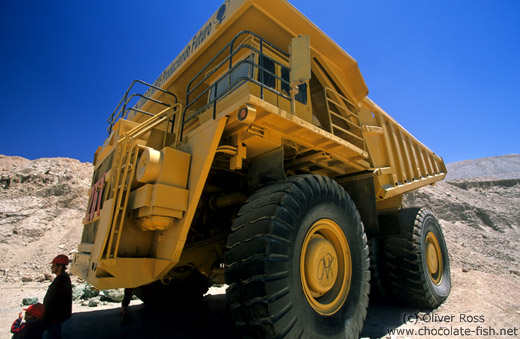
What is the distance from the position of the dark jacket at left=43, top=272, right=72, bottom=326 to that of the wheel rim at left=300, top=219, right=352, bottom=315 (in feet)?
9.22

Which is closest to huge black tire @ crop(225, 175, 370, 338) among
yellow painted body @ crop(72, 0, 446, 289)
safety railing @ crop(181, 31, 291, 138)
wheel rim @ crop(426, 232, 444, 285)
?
yellow painted body @ crop(72, 0, 446, 289)

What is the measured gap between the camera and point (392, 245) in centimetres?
520

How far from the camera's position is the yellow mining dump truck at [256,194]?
243 centimetres

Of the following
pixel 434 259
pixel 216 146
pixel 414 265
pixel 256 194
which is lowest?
pixel 414 265

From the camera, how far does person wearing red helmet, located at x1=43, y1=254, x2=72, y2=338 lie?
3133 millimetres

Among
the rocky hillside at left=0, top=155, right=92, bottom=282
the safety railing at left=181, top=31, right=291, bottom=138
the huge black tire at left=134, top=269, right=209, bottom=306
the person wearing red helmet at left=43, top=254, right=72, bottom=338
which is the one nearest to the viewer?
the safety railing at left=181, top=31, right=291, bottom=138

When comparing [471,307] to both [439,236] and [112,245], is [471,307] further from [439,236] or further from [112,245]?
[112,245]

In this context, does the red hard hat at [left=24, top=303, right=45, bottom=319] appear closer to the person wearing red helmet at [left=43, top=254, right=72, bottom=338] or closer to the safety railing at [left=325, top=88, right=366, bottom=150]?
the person wearing red helmet at [left=43, top=254, right=72, bottom=338]

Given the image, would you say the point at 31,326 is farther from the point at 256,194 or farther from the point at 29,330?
the point at 256,194

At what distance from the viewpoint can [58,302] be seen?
3.24 metres

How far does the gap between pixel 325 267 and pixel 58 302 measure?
3.06 metres

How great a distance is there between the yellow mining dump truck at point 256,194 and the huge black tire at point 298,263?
0.5 inches

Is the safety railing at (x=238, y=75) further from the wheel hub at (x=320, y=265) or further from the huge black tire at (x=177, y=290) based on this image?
the huge black tire at (x=177, y=290)

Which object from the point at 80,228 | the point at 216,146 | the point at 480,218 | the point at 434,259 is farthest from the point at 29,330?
the point at 480,218
